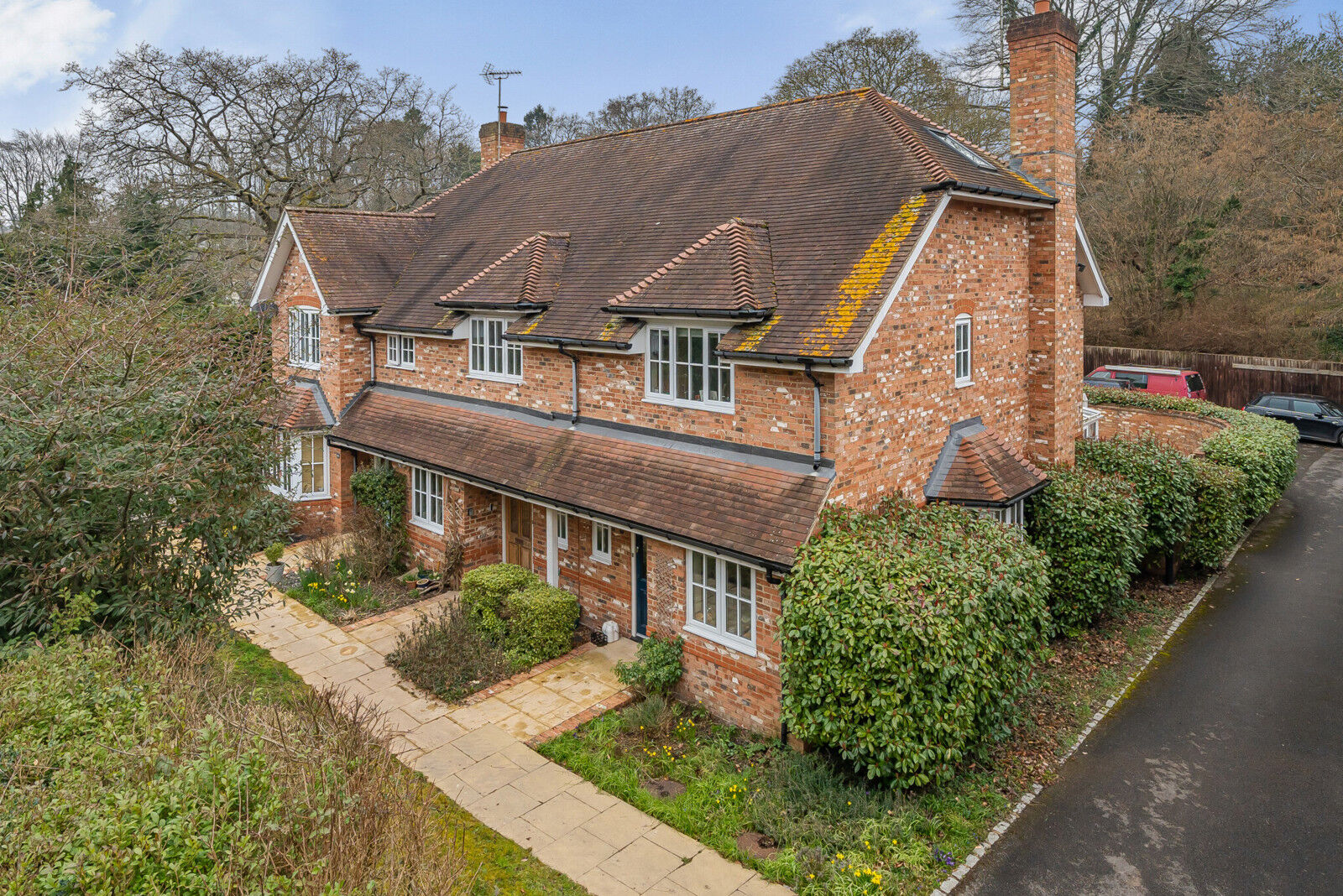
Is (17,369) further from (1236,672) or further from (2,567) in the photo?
(1236,672)

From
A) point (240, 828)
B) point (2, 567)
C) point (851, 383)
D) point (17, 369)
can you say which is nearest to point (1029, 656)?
point (851, 383)

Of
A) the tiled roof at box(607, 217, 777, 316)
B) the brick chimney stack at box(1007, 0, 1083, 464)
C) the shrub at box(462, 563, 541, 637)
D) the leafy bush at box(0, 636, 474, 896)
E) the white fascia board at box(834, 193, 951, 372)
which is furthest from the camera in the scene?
the brick chimney stack at box(1007, 0, 1083, 464)

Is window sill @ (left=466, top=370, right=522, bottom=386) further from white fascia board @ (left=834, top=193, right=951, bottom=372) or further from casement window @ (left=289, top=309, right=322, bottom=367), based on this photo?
white fascia board @ (left=834, top=193, right=951, bottom=372)

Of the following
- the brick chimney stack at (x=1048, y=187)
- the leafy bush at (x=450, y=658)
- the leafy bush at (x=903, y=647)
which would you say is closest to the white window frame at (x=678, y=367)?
the leafy bush at (x=903, y=647)

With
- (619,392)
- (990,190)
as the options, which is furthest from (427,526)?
(990,190)

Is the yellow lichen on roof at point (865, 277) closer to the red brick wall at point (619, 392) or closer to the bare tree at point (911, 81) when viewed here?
the red brick wall at point (619, 392)

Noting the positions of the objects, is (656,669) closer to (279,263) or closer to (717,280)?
(717,280)

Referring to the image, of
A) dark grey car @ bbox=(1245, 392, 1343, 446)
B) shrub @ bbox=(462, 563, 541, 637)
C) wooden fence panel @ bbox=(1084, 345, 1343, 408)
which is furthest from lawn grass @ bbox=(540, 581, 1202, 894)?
wooden fence panel @ bbox=(1084, 345, 1343, 408)
